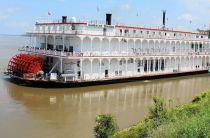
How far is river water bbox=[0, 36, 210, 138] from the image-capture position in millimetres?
21384

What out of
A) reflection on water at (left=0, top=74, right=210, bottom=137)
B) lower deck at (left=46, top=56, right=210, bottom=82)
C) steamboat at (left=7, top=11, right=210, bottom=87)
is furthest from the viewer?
lower deck at (left=46, top=56, right=210, bottom=82)

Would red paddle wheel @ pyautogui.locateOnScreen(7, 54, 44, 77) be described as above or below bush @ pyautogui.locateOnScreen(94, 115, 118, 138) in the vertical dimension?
above

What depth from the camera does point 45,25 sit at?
135 ft

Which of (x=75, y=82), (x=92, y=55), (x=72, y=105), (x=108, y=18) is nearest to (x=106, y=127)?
(x=72, y=105)

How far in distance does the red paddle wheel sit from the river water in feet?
4.76

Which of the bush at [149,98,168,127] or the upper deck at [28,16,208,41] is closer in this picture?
the bush at [149,98,168,127]

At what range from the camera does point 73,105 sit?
28422mm

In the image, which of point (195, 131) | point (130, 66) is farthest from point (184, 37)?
point (195, 131)

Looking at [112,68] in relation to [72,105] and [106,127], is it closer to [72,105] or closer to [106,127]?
[72,105]

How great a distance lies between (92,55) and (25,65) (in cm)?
664

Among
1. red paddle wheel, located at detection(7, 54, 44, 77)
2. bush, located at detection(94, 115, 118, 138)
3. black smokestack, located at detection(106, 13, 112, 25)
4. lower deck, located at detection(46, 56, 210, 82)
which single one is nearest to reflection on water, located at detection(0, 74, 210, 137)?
red paddle wheel, located at detection(7, 54, 44, 77)

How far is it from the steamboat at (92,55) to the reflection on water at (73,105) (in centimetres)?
147

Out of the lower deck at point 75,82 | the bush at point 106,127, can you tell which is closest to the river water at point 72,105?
the lower deck at point 75,82

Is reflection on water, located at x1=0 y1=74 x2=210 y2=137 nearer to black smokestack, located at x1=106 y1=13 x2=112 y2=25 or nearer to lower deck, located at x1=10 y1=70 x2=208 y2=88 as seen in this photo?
lower deck, located at x1=10 y1=70 x2=208 y2=88
